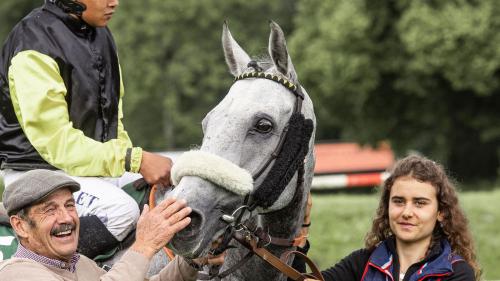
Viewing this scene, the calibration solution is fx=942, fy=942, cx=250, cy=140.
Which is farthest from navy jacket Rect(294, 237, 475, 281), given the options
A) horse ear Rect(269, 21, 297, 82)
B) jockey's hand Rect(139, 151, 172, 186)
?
horse ear Rect(269, 21, 297, 82)

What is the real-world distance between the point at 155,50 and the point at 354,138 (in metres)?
9.08

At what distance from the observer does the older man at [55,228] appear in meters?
3.45

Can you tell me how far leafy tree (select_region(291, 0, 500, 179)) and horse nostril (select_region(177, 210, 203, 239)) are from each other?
1979cm

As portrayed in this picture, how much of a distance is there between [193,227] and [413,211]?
100 cm

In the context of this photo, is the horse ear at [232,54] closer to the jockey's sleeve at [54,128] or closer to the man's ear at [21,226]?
the jockey's sleeve at [54,128]

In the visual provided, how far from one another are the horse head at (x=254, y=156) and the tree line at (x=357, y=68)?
19258mm

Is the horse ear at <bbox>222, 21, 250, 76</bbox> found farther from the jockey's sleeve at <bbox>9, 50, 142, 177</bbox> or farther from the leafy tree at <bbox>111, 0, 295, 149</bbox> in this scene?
the leafy tree at <bbox>111, 0, 295, 149</bbox>

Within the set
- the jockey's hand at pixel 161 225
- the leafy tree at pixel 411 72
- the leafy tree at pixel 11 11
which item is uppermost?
the leafy tree at pixel 411 72

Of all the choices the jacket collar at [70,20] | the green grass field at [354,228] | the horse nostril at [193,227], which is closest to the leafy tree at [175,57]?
the green grass field at [354,228]

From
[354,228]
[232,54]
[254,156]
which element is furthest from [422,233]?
[354,228]

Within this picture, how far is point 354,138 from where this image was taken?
27.4 metres

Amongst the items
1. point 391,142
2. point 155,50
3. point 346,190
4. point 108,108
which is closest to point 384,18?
point 391,142

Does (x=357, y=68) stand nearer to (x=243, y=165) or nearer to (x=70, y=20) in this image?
(x=70, y=20)

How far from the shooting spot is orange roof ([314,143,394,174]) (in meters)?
26.6
